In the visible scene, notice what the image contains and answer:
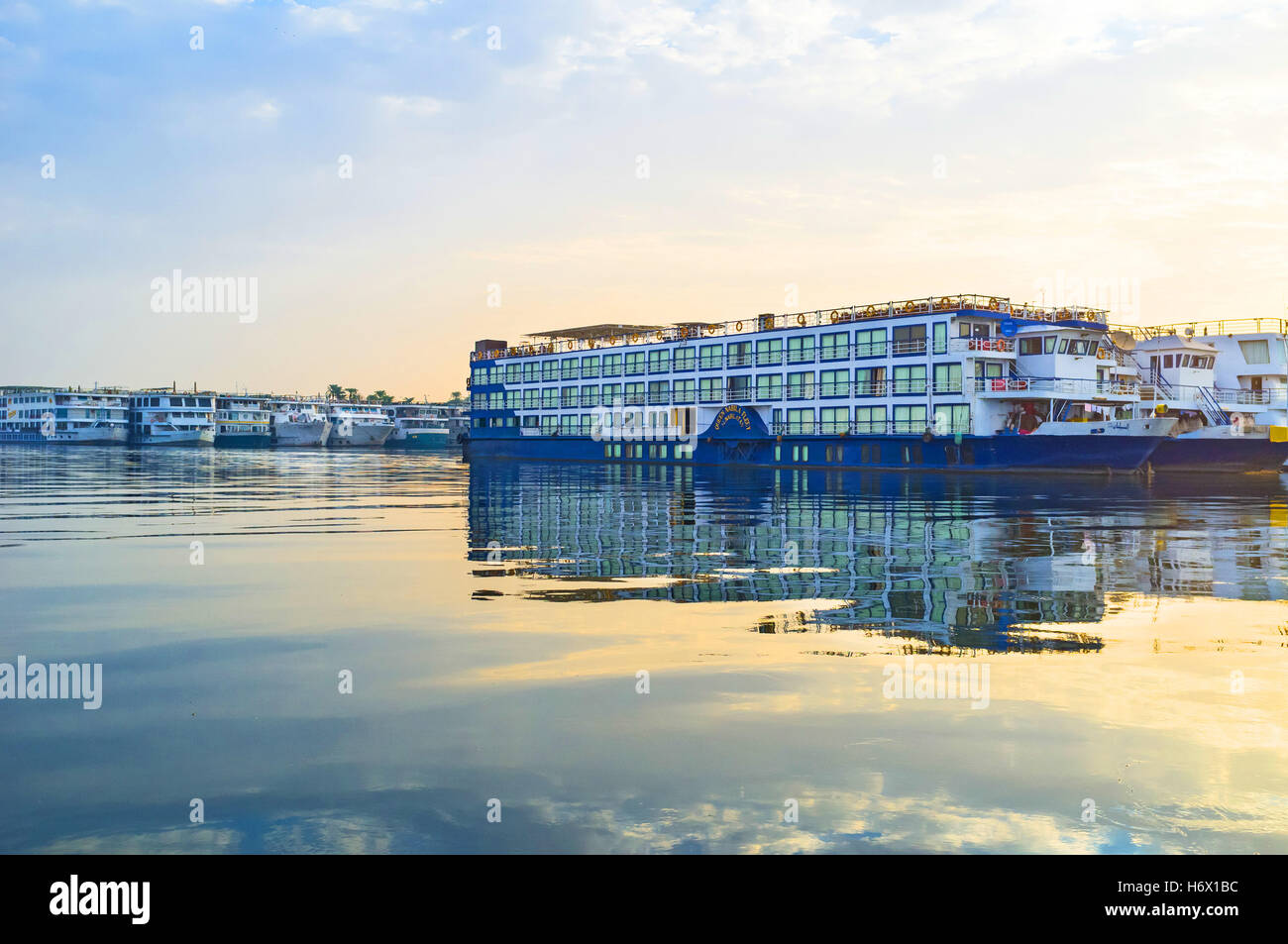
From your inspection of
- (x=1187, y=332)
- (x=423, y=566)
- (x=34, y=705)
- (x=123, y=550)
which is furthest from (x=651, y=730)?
(x=1187, y=332)

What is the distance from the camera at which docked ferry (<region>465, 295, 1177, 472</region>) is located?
2486 inches

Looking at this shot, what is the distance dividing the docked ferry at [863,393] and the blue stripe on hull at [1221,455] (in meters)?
2.80

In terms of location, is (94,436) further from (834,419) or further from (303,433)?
(834,419)

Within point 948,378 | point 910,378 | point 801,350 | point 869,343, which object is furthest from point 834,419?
point 948,378

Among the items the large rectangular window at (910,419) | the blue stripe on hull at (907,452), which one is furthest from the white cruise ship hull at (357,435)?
the large rectangular window at (910,419)

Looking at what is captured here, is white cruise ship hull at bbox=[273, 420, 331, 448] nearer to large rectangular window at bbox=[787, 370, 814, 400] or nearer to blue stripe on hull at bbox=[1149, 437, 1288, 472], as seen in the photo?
large rectangular window at bbox=[787, 370, 814, 400]

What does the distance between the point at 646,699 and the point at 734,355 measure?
247 feet

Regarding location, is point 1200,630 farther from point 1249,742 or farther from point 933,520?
point 933,520

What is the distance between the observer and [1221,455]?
6022 centimetres

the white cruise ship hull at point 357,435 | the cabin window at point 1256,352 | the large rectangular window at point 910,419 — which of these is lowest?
the large rectangular window at point 910,419

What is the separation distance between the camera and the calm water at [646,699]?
6.05 meters

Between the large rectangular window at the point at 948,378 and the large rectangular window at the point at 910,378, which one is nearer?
the large rectangular window at the point at 948,378

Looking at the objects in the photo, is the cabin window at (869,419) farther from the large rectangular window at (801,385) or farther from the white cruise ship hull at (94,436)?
the white cruise ship hull at (94,436)

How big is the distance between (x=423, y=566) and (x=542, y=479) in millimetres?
37220
